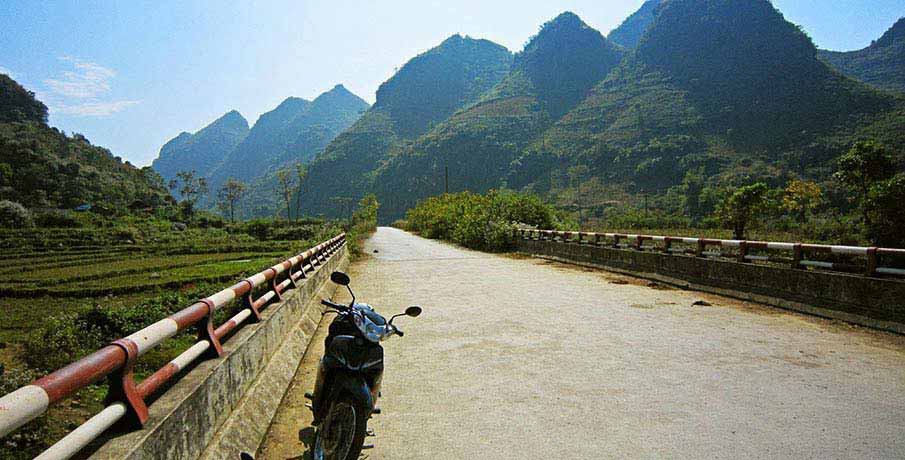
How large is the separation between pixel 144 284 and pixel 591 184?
69556 mm

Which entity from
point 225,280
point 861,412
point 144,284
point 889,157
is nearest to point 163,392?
point 861,412

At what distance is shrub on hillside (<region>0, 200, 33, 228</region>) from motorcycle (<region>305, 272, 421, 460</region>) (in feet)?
265

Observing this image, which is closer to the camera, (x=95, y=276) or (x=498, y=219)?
(x=498, y=219)

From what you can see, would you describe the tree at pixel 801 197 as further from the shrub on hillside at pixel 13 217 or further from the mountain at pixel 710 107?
the shrub on hillside at pixel 13 217

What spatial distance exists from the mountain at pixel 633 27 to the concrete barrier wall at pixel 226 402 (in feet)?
663

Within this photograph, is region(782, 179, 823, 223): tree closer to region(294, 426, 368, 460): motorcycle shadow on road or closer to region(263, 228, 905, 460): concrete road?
region(263, 228, 905, 460): concrete road

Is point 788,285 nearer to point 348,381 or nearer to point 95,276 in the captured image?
point 348,381

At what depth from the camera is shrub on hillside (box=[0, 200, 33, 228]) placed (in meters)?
66.6

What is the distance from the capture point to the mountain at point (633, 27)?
624 feet

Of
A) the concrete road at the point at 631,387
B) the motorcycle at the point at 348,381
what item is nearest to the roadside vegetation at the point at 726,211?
the concrete road at the point at 631,387

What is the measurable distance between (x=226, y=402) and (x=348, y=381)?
0.86 m

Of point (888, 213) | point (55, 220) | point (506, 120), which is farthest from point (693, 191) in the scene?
point (55, 220)

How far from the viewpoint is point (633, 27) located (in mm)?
193250

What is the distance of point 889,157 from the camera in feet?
114
